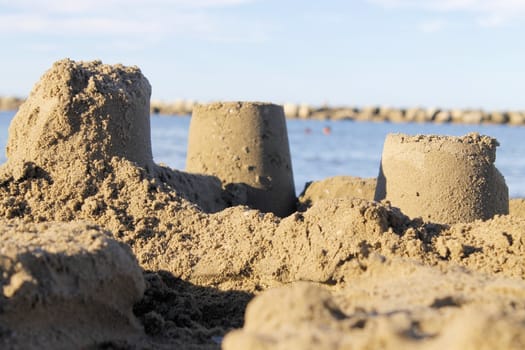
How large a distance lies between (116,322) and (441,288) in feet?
4.36

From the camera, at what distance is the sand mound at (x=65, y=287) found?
310cm

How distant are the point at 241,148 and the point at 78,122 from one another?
2477 mm

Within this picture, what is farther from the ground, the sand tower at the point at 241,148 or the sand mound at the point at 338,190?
the sand tower at the point at 241,148

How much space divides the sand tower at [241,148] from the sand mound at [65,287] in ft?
12.3

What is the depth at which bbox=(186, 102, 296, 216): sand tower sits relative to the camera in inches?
295

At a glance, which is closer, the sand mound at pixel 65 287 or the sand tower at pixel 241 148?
the sand mound at pixel 65 287

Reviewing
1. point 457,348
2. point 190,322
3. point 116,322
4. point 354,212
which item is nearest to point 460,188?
point 354,212

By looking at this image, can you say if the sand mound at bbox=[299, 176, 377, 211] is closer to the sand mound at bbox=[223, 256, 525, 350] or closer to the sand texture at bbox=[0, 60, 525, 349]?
the sand texture at bbox=[0, 60, 525, 349]

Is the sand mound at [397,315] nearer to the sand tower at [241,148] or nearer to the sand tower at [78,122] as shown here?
the sand tower at [78,122]

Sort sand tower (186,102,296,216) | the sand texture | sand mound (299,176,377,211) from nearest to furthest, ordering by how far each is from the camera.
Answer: the sand texture, sand tower (186,102,296,216), sand mound (299,176,377,211)

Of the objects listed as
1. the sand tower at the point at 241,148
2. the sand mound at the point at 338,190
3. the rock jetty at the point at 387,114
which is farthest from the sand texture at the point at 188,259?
the rock jetty at the point at 387,114

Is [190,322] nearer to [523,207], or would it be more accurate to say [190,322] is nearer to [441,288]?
[441,288]

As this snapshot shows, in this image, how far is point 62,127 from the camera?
519 cm

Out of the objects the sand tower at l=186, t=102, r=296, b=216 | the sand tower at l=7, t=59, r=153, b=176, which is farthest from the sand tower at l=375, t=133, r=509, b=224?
the sand tower at l=7, t=59, r=153, b=176
